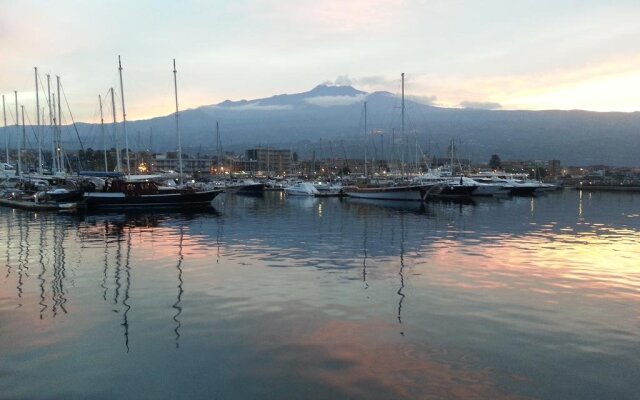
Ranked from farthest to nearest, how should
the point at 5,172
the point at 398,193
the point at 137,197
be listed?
the point at 5,172 < the point at 398,193 < the point at 137,197

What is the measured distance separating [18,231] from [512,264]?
2589 centimetres

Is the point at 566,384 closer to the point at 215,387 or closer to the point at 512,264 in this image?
the point at 215,387

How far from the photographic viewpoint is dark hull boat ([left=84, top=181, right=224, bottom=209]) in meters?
46.0

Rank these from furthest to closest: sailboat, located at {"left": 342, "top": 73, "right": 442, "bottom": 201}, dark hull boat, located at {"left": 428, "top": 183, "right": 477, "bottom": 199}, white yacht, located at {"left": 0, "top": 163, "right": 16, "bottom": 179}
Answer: white yacht, located at {"left": 0, "top": 163, "right": 16, "bottom": 179} < dark hull boat, located at {"left": 428, "top": 183, "right": 477, "bottom": 199} < sailboat, located at {"left": 342, "top": 73, "right": 442, "bottom": 201}

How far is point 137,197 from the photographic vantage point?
46469 millimetres

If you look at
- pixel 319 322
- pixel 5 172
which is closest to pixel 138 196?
pixel 319 322

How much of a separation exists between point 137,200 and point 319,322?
40128 mm

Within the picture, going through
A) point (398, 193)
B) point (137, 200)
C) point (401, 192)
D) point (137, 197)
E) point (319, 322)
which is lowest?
point (398, 193)

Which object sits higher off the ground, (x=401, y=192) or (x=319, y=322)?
(x=319, y=322)

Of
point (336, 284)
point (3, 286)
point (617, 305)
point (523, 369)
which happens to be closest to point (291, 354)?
point (523, 369)

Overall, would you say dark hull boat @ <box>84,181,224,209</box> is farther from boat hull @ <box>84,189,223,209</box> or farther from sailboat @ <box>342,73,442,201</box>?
Answer: sailboat @ <box>342,73,442,201</box>

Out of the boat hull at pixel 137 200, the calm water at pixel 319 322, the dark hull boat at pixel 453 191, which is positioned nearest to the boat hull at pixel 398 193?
the dark hull boat at pixel 453 191

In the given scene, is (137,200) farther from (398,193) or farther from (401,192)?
(401,192)

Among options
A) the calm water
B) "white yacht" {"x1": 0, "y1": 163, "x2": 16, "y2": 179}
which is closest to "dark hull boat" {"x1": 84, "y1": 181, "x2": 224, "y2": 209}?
the calm water
